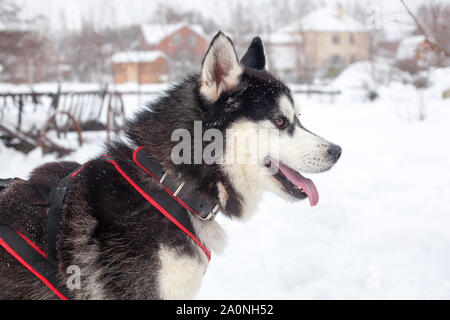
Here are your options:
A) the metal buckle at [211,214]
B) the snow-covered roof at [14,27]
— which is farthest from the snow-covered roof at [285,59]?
the metal buckle at [211,214]

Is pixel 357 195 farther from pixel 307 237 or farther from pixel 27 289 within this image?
pixel 27 289

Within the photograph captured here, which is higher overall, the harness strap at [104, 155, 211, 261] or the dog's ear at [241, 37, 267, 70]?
the dog's ear at [241, 37, 267, 70]

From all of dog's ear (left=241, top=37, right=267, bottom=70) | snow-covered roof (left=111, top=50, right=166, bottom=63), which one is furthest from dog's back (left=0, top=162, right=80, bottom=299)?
snow-covered roof (left=111, top=50, right=166, bottom=63)

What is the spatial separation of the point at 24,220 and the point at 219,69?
1213 millimetres

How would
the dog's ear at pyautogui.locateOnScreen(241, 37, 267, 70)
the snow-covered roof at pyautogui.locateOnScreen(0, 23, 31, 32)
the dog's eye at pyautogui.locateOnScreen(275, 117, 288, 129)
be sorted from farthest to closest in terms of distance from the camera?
1. the snow-covered roof at pyautogui.locateOnScreen(0, 23, 31, 32)
2. the dog's ear at pyautogui.locateOnScreen(241, 37, 267, 70)
3. the dog's eye at pyautogui.locateOnScreen(275, 117, 288, 129)

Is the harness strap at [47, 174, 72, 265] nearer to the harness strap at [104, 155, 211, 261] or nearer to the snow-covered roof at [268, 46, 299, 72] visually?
the harness strap at [104, 155, 211, 261]

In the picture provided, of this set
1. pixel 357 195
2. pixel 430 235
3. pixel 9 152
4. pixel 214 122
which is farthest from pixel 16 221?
pixel 9 152

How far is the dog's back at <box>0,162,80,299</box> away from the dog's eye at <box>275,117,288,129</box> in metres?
1.25

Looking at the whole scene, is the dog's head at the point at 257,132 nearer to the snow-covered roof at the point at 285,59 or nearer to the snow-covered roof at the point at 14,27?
the snow-covered roof at the point at 14,27

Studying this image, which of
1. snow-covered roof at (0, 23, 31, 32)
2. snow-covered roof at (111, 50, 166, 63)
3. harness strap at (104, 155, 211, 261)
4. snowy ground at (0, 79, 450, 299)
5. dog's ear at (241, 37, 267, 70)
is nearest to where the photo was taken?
harness strap at (104, 155, 211, 261)

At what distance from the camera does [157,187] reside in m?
1.88

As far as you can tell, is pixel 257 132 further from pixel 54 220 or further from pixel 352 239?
pixel 352 239

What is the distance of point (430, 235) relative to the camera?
3.86 metres

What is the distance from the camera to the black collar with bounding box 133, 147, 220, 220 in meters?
1.89
